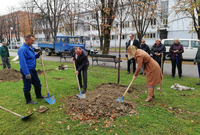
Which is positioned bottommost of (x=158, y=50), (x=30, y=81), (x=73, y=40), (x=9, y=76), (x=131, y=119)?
(x=131, y=119)

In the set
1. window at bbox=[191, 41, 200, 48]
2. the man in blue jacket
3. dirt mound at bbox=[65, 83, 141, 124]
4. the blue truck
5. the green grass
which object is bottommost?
the green grass

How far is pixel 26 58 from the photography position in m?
3.95

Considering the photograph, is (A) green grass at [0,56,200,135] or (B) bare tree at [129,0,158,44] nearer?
(A) green grass at [0,56,200,135]

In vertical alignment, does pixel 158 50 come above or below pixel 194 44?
below

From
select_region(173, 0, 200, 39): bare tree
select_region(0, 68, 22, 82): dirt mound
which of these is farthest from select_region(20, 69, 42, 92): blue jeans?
select_region(173, 0, 200, 39): bare tree

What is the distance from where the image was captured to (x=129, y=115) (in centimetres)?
353

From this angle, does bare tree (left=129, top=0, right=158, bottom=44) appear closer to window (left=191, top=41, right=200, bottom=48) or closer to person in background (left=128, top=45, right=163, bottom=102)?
window (left=191, top=41, right=200, bottom=48)

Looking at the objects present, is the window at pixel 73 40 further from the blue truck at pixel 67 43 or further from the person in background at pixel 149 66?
the person in background at pixel 149 66

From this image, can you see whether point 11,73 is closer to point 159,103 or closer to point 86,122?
point 86,122

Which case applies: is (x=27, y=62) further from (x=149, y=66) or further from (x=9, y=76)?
(x=9, y=76)

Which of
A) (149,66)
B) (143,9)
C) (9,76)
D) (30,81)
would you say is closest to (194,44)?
(143,9)

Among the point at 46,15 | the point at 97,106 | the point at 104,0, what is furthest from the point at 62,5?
the point at 97,106

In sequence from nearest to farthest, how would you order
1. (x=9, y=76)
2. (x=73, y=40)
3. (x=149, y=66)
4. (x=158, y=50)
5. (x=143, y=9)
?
(x=149, y=66) → (x=158, y=50) → (x=9, y=76) → (x=143, y=9) → (x=73, y=40)

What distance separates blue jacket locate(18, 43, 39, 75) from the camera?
12.4 ft
